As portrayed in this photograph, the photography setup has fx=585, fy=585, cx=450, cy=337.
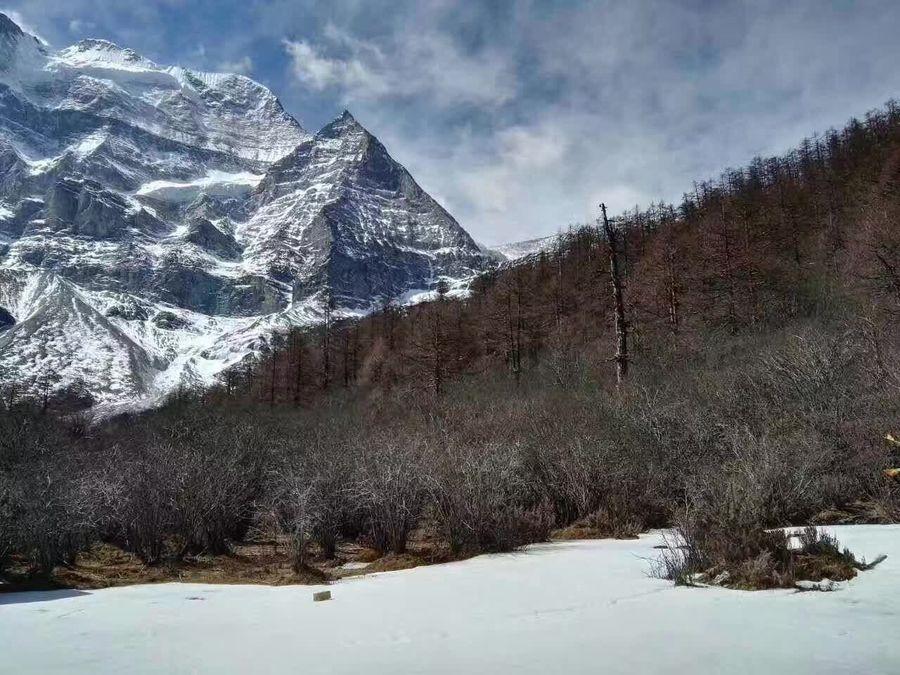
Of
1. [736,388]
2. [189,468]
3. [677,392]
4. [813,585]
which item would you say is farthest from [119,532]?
[736,388]

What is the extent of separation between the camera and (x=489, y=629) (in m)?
3.37

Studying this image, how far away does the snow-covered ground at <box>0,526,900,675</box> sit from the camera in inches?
107

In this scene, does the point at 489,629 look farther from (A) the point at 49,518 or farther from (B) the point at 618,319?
(B) the point at 618,319

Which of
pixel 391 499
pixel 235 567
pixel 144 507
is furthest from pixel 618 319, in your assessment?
pixel 144 507

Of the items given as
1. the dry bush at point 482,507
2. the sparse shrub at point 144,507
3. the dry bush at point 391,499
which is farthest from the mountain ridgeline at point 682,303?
the sparse shrub at point 144,507

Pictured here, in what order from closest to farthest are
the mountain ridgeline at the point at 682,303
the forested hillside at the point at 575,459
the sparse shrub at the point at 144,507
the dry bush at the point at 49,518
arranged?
the dry bush at the point at 49,518, the forested hillside at the point at 575,459, the sparse shrub at the point at 144,507, the mountain ridgeline at the point at 682,303

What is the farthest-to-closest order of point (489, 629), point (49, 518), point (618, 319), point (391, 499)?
point (618, 319), point (391, 499), point (49, 518), point (489, 629)

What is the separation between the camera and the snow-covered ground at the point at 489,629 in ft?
8.88

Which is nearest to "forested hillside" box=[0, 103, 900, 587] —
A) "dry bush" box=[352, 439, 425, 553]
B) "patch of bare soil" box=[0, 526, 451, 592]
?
"dry bush" box=[352, 439, 425, 553]

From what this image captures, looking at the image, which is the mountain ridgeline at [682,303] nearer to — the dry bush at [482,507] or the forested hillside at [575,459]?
the forested hillside at [575,459]

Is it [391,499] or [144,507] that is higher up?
[144,507]

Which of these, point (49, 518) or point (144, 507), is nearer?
point (49, 518)

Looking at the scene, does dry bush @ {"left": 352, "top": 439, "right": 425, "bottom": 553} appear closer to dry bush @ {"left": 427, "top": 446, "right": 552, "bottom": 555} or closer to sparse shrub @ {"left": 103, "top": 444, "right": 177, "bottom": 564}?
dry bush @ {"left": 427, "top": 446, "right": 552, "bottom": 555}

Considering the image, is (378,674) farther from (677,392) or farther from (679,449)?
(677,392)
